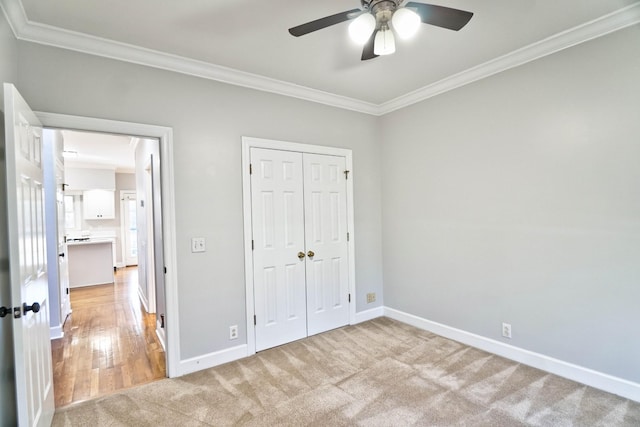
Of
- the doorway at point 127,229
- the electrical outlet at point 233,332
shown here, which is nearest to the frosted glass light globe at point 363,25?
the electrical outlet at point 233,332

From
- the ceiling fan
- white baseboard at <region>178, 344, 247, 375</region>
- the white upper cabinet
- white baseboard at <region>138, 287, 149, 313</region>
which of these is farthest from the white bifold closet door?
the white upper cabinet

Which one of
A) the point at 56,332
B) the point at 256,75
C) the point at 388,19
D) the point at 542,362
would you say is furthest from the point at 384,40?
the point at 56,332

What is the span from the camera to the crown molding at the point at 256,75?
2107 mm

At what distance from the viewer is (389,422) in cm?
204

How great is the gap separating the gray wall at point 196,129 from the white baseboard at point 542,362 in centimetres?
213

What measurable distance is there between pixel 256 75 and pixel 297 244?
5.74ft

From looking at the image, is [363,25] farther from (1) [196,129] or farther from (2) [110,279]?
(2) [110,279]

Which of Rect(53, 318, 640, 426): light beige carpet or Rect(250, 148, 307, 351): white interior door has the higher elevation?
Rect(250, 148, 307, 351): white interior door

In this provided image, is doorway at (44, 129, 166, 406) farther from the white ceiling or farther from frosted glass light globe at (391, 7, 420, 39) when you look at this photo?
frosted glass light globe at (391, 7, 420, 39)

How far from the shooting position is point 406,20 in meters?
1.52

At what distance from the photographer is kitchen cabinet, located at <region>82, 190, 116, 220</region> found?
26.4ft

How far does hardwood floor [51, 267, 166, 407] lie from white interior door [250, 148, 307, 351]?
1058 mm

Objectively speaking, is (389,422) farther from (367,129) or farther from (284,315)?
(367,129)

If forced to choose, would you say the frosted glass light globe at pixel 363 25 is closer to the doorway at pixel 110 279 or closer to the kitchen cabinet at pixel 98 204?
the doorway at pixel 110 279
